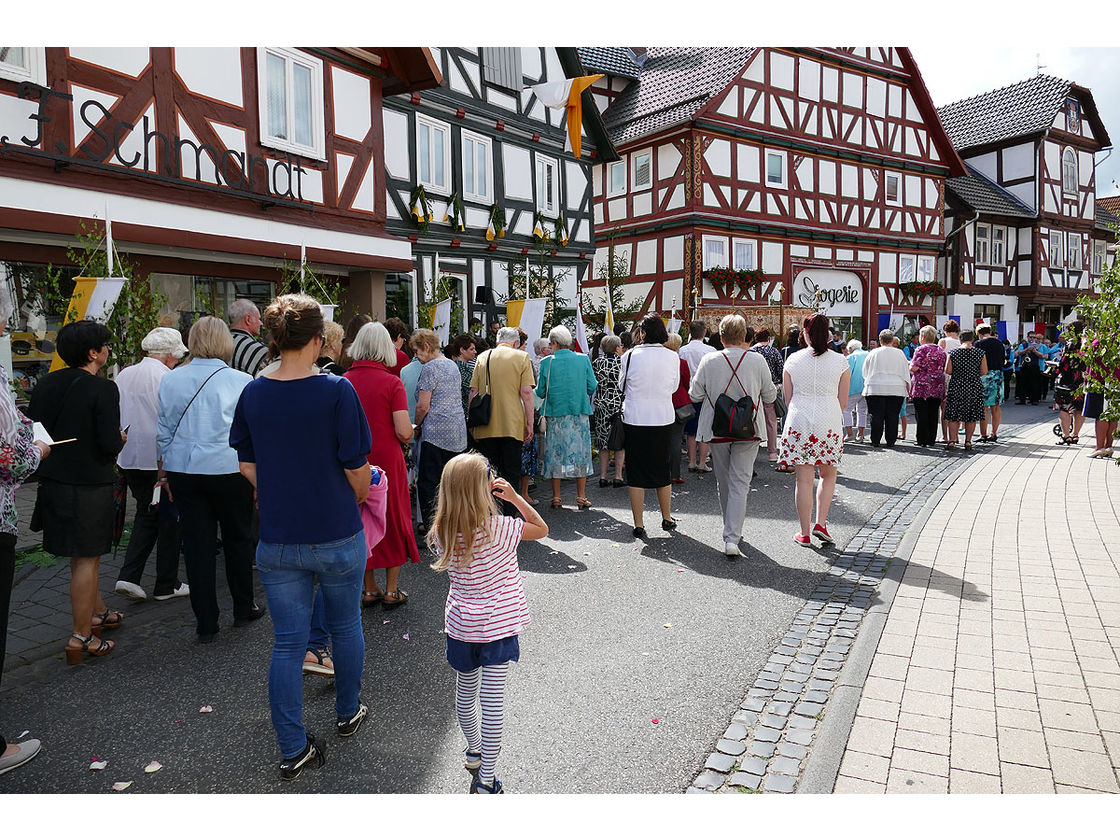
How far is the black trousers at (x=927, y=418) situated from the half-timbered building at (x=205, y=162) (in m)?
8.96

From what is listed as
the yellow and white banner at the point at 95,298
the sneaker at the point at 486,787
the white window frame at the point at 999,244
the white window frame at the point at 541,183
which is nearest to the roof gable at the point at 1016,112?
the white window frame at the point at 999,244

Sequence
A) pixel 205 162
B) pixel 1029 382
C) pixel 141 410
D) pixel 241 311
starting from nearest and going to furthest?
pixel 141 410, pixel 241 311, pixel 205 162, pixel 1029 382

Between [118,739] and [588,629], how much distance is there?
8.51ft

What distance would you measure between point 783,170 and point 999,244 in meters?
14.3

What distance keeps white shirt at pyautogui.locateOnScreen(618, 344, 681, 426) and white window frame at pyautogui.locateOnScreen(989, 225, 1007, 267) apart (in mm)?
31729

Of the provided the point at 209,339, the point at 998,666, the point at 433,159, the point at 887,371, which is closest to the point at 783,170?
the point at 433,159

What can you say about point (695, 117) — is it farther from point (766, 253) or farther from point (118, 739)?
point (118, 739)

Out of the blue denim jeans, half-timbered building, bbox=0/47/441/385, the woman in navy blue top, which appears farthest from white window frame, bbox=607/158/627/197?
the blue denim jeans

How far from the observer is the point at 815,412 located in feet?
22.3

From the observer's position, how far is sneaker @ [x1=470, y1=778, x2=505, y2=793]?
3.17 meters

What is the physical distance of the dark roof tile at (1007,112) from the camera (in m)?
33.3

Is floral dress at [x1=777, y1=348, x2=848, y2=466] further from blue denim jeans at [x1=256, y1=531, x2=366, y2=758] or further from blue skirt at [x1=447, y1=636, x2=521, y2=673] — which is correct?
blue denim jeans at [x1=256, y1=531, x2=366, y2=758]

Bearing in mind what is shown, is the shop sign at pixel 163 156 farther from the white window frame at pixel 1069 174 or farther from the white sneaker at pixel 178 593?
the white window frame at pixel 1069 174

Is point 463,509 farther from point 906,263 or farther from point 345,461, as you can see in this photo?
point 906,263
